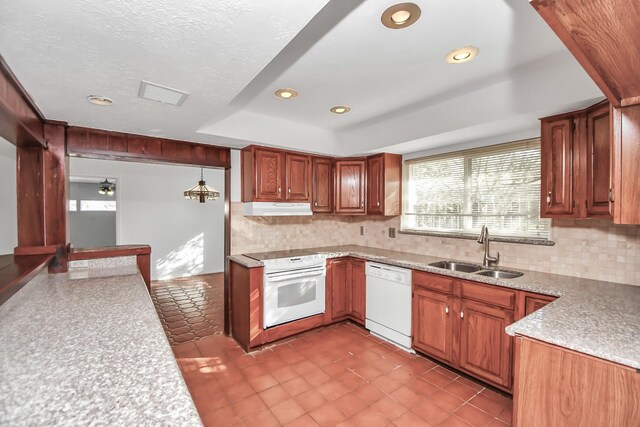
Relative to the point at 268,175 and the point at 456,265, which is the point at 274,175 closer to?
the point at 268,175

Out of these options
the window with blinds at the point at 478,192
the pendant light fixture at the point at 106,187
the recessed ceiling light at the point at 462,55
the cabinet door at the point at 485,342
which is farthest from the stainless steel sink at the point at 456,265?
the pendant light fixture at the point at 106,187

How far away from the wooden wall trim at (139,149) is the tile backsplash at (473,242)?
62 cm

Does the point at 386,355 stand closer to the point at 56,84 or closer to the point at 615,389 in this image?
the point at 615,389

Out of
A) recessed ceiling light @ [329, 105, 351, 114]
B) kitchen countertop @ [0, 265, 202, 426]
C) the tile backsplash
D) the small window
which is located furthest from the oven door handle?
the small window

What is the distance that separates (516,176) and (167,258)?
6.19 metres

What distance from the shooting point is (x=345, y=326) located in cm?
357

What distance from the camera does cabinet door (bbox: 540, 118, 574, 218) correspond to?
2119 mm

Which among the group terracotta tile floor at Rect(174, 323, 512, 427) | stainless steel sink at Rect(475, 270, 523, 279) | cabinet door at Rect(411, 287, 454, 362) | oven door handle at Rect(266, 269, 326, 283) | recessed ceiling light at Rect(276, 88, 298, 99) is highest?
recessed ceiling light at Rect(276, 88, 298, 99)

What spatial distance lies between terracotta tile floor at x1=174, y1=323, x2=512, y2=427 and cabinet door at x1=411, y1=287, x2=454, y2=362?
0.49 ft

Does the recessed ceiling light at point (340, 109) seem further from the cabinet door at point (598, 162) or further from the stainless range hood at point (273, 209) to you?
the cabinet door at point (598, 162)

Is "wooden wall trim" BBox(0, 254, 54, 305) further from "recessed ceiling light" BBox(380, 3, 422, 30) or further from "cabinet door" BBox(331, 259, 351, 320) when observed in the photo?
"cabinet door" BBox(331, 259, 351, 320)

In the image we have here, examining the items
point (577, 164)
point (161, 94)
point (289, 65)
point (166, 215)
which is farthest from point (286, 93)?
point (166, 215)

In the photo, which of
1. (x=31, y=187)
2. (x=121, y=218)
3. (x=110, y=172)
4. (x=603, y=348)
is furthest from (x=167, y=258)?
(x=603, y=348)

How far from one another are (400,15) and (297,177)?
7.40 ft
